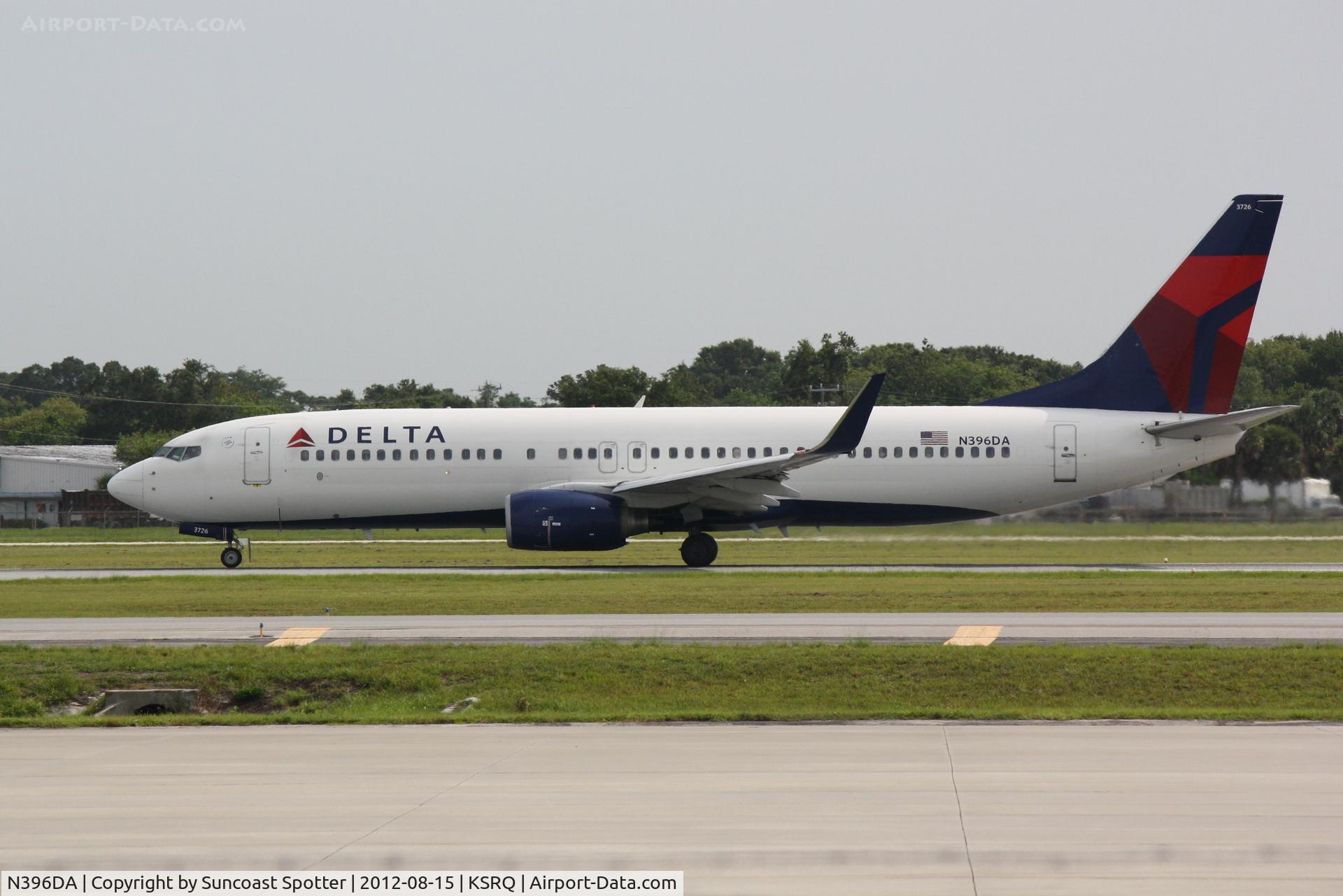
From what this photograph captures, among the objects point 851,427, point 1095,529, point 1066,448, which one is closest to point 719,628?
point 851,427

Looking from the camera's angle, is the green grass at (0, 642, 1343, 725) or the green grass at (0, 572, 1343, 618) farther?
the green grass at (0, 572, 1343, 618)

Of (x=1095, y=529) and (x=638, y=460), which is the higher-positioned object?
(x=638, y=460)

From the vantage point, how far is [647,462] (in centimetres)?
3053

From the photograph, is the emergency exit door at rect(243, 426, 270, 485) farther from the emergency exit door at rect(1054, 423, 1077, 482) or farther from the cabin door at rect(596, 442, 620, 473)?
the emergency exit door at rect(1054, 423, 1077, 482)

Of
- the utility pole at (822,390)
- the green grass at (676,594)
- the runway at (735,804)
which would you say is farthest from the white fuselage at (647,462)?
the utility pole at (822,390)

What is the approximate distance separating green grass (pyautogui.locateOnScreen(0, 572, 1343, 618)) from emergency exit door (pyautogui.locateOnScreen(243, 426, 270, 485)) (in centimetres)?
396

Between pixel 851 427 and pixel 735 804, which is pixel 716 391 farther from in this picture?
pixel 735 804

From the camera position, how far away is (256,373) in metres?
163

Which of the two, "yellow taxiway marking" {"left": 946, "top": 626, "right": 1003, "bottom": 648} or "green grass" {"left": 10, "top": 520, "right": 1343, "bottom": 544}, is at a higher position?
"green grass" {"left": 10, "top": 520, "right": 1343, "bottom": 544}

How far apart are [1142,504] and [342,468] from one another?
815 inches

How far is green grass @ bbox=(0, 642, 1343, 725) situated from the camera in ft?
42.0

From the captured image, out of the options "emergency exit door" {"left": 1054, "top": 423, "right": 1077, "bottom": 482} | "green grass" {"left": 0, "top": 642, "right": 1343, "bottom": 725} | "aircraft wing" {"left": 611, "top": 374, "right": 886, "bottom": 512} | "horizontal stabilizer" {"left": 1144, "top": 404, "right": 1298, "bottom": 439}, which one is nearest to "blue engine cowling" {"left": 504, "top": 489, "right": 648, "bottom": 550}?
"aircraft wing" {"left": 611, "top": 374, "right": 886, "bottom": 512}

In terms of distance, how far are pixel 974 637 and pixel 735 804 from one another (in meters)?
9.03

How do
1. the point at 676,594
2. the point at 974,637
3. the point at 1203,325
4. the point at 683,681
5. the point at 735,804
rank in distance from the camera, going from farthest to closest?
the point at 1203,325, the point at 676,594, the point at 974,637, the point at 683,681, the point at 735,804
